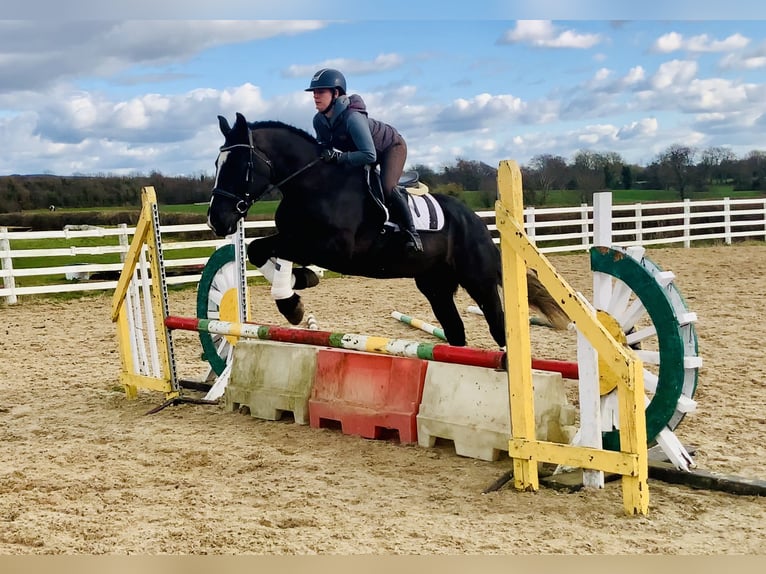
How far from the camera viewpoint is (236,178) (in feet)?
14.3

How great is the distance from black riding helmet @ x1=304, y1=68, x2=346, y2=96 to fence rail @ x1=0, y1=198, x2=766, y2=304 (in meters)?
6.01

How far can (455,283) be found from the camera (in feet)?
17.0

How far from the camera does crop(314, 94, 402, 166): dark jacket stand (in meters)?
4.34

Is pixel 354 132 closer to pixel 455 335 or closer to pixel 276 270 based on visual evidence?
pixel 276 270

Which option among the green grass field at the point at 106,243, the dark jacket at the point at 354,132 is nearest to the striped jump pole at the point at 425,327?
the dark jacket at the point at 354,132

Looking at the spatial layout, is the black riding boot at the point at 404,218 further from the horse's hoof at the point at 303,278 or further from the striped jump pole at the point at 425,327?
the striped jump pole at the point at 425,327

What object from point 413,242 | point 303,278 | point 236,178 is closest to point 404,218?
point 413,242

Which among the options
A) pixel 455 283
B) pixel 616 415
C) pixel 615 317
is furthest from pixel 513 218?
pixel 455 283

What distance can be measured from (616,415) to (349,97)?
90.0 inches

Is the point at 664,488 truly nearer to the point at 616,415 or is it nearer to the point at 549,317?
the point at 616,415

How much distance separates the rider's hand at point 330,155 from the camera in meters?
4.42

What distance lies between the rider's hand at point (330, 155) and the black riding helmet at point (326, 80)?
353 millimetres

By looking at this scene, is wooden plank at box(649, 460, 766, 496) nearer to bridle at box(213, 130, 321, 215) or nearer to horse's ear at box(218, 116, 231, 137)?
bridle at box(213, 130, 321, 215)

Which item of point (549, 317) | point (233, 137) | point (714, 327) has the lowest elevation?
point (714, 327)
